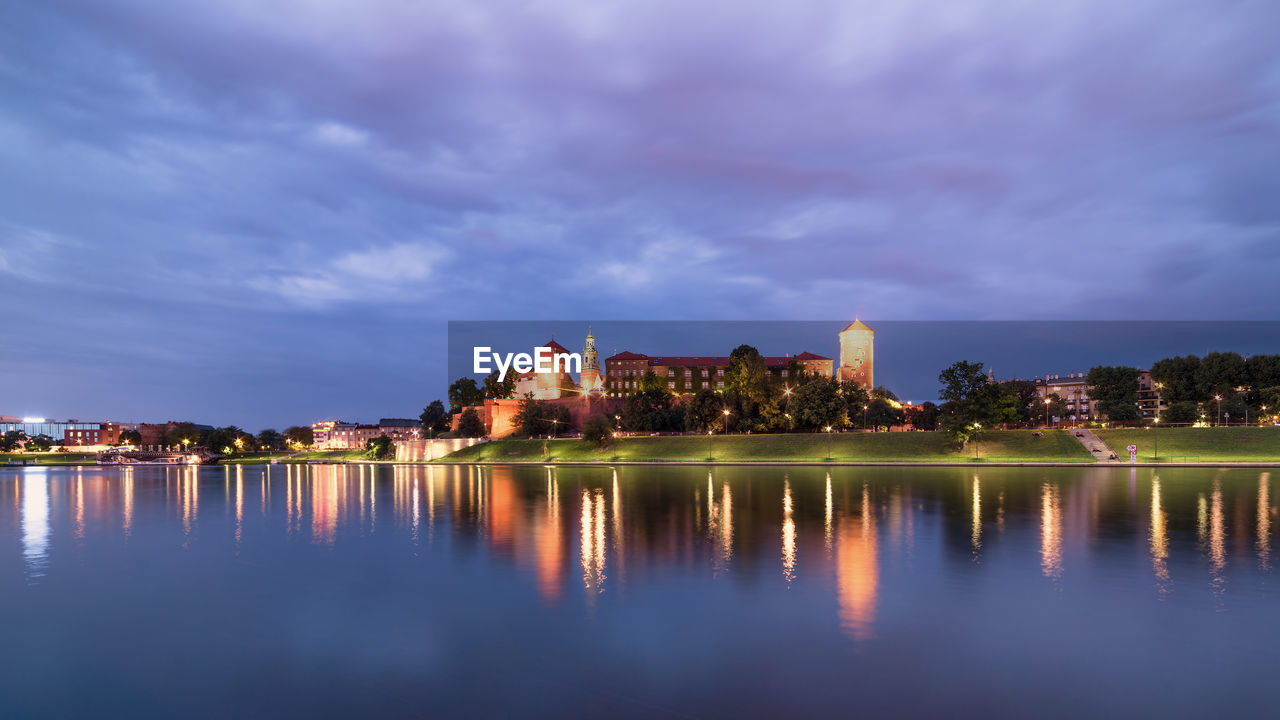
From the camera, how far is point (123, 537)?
59.5 feet

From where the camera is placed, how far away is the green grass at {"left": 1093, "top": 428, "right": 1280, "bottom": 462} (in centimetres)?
4388

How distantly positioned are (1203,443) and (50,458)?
142 m

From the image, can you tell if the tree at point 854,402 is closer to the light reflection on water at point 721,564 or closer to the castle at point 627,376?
the castle at point 627,376

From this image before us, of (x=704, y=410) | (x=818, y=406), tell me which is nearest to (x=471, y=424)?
(x=704, y=410)

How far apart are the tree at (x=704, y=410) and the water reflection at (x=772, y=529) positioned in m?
34.4

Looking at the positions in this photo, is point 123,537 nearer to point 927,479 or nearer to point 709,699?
point 709,699

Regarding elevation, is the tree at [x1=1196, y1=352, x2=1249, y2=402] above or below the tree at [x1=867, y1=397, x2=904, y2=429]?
above

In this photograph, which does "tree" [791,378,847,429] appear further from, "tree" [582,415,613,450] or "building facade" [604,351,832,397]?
"building facade" [604,351,832,397]

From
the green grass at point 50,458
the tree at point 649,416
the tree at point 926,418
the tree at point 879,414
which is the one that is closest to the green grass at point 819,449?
the tree at point 649,416

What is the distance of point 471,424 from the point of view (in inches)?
3250

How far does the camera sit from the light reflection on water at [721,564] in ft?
28.5

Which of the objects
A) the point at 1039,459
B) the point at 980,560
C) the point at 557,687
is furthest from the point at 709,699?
the point at 1039,459

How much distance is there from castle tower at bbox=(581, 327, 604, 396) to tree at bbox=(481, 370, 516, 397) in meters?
9.55

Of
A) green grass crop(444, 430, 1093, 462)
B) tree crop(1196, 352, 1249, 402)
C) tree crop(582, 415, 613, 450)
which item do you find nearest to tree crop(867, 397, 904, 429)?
green grass crop(444, 430, 1093, 462)
